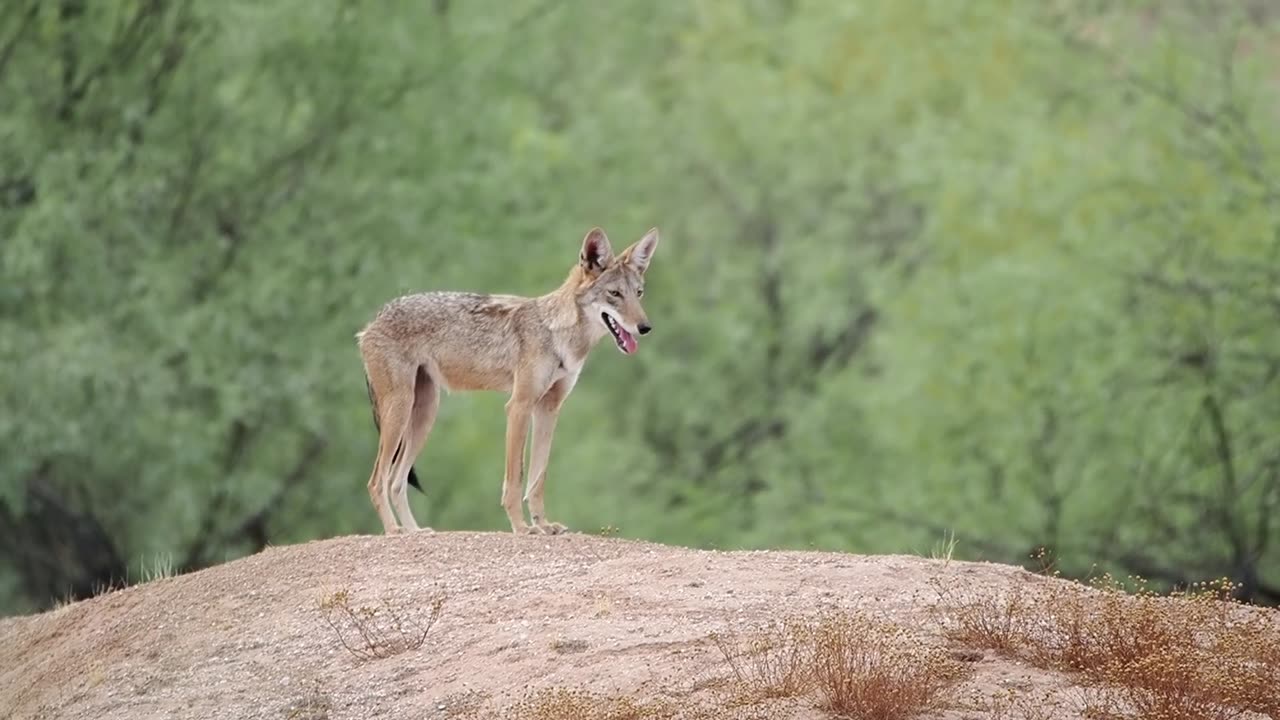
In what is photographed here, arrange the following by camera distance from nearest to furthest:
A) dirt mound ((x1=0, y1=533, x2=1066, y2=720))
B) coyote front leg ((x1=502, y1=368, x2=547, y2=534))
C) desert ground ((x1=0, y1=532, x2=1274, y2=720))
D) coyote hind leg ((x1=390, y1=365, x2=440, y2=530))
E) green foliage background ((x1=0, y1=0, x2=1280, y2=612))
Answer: desert ground ((x1=0, y1=532, x2=1274, y2=720)) → dirt mound ((x1=0, y1=533, x2=1066, y2=720)) → coyote front leg ((x1=502, y1=368, x2=547, y2=534)) → coyote hind leg ((x1=390, y1=365, x2=440, y2=530)) → green foliage background ((x1=0, y1=0, x2=1280, y2=612))

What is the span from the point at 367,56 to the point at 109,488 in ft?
22.6

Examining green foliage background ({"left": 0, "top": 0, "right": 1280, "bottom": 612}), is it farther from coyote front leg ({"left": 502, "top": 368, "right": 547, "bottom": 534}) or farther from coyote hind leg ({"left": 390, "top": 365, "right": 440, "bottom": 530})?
coyote front leg ({"left": 502, "top": 368, "right": 547, "bottom": 534})

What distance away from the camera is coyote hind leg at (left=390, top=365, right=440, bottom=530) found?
14141 mm

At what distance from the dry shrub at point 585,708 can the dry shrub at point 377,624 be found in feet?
4.66

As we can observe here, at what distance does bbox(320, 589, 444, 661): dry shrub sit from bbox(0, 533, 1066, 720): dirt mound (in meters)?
0.02

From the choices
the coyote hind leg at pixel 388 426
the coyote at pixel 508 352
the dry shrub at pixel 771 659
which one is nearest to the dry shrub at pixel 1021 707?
the dry shrub at pixel 771 659

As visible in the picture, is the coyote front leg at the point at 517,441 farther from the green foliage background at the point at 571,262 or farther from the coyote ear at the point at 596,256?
the green foliage background at the point at 571,262

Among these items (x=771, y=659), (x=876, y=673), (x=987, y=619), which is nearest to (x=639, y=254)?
(x=987, y=619)

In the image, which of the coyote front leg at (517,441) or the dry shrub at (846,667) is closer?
the dry shrub at (846,667)

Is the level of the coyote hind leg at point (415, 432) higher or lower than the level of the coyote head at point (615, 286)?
lower

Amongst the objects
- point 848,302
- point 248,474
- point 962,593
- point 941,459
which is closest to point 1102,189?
point 941,459

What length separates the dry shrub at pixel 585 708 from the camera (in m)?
8.59

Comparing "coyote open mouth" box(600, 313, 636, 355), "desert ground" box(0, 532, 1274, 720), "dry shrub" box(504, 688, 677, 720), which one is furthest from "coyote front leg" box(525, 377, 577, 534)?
"dry shrub" box(504, 688, 677, 720)

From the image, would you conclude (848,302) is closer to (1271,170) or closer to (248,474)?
(1271,170)
